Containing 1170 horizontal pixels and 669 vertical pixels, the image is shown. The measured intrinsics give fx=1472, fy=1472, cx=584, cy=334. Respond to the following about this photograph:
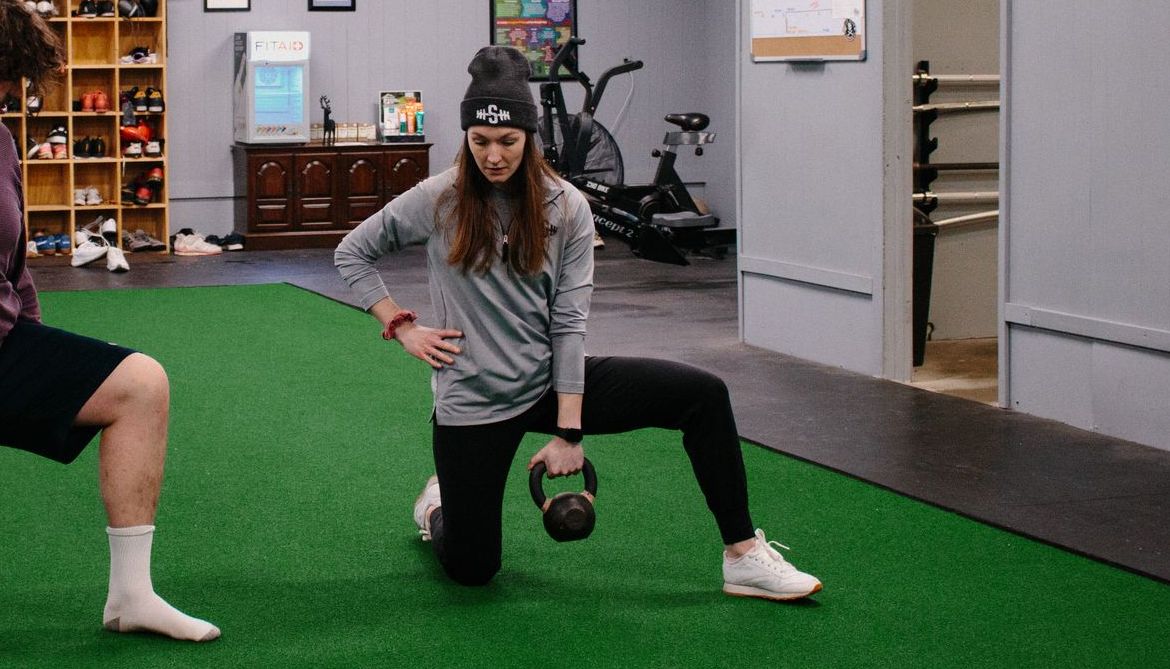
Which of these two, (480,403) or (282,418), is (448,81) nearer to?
(282,418)

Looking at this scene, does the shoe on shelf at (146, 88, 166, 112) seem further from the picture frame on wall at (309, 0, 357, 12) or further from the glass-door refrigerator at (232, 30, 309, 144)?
the picture frame on wall at (309, 0, 357, 12)

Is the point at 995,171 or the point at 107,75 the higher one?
the point at 107,75

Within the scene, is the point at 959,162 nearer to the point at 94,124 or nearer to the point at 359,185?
the point at 359,185

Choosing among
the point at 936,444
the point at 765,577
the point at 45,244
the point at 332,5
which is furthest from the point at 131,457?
the point at 332,5

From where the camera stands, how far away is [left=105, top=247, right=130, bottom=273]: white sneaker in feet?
33.4

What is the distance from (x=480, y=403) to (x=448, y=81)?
10020mm

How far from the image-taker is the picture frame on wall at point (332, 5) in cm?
1237

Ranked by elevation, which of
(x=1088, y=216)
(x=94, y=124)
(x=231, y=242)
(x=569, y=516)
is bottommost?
(x=569, y=516)

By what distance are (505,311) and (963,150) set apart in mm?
4422

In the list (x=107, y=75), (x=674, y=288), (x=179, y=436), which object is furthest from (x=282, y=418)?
(x=107, y=75)

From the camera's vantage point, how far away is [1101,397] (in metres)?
4.89

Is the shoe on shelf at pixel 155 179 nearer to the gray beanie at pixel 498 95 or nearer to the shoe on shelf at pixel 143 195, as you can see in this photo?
the shoe on shelf at pixel 143 195

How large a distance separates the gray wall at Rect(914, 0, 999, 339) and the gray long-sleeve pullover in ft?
13.7

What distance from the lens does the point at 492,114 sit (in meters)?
2.96
